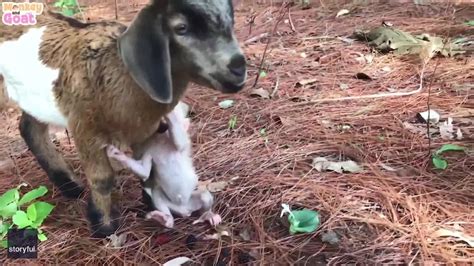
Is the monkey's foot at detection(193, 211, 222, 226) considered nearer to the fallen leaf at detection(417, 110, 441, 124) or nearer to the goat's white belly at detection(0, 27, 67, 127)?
the goat's white belly at detection(0, 27, 67, 127)

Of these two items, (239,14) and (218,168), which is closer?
(218,168)

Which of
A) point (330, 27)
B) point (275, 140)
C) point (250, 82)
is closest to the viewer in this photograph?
point (275, 140)

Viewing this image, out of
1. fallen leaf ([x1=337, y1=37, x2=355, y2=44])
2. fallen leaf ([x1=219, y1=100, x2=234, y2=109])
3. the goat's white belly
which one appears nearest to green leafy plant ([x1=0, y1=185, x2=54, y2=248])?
the goat's white belly

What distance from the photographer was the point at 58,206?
8.07 feet

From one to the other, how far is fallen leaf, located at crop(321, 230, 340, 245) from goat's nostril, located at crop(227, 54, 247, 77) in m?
0.70

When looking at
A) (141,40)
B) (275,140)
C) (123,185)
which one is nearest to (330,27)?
(275,140)

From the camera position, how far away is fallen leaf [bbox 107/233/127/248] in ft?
Answer: 7.23

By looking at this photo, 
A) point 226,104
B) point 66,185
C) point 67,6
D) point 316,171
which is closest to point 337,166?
point 316,171

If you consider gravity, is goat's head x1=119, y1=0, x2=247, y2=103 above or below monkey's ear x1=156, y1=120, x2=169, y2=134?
above

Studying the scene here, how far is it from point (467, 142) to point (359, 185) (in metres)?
0.63

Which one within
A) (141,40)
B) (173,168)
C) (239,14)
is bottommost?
(239,14)

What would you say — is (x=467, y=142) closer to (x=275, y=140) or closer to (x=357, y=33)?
(x=275, y=140)

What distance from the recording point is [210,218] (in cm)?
225

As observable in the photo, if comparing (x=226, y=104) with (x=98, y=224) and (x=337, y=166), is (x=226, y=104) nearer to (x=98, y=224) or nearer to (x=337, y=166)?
(x=337, y=166)
